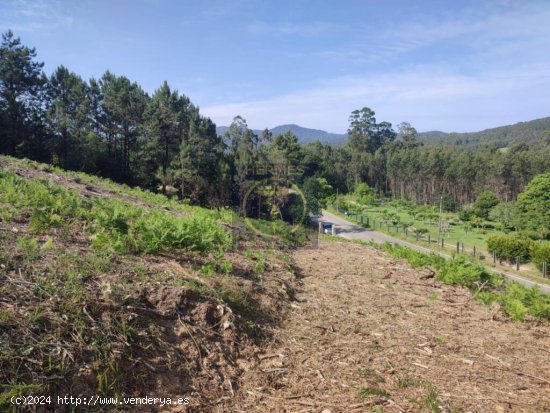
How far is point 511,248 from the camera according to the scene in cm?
2580

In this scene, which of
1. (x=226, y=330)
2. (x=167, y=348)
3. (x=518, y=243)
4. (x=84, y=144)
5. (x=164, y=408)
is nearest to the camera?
(x=164, y=408)

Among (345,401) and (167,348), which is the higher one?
(167,348)

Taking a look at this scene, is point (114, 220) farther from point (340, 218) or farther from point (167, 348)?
point (340, 218)

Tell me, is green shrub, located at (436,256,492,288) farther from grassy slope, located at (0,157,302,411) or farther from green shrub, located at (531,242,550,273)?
green shrub, located at (531,242,550,273)

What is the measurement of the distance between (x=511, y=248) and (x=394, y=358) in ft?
86.5

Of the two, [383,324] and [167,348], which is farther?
[383,324]

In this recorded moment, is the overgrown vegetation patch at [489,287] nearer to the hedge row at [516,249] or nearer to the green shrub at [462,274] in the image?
the green shrub at [462,274]

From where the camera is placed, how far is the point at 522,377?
4.00 m

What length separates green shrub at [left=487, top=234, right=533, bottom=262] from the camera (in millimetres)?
25453

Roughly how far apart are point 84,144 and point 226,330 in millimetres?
34513

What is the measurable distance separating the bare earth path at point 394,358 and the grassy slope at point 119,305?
440 millimetres

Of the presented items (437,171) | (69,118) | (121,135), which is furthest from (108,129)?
(437,171)

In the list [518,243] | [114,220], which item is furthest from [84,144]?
[518,243]

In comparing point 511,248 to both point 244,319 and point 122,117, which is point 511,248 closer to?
point 244,319
